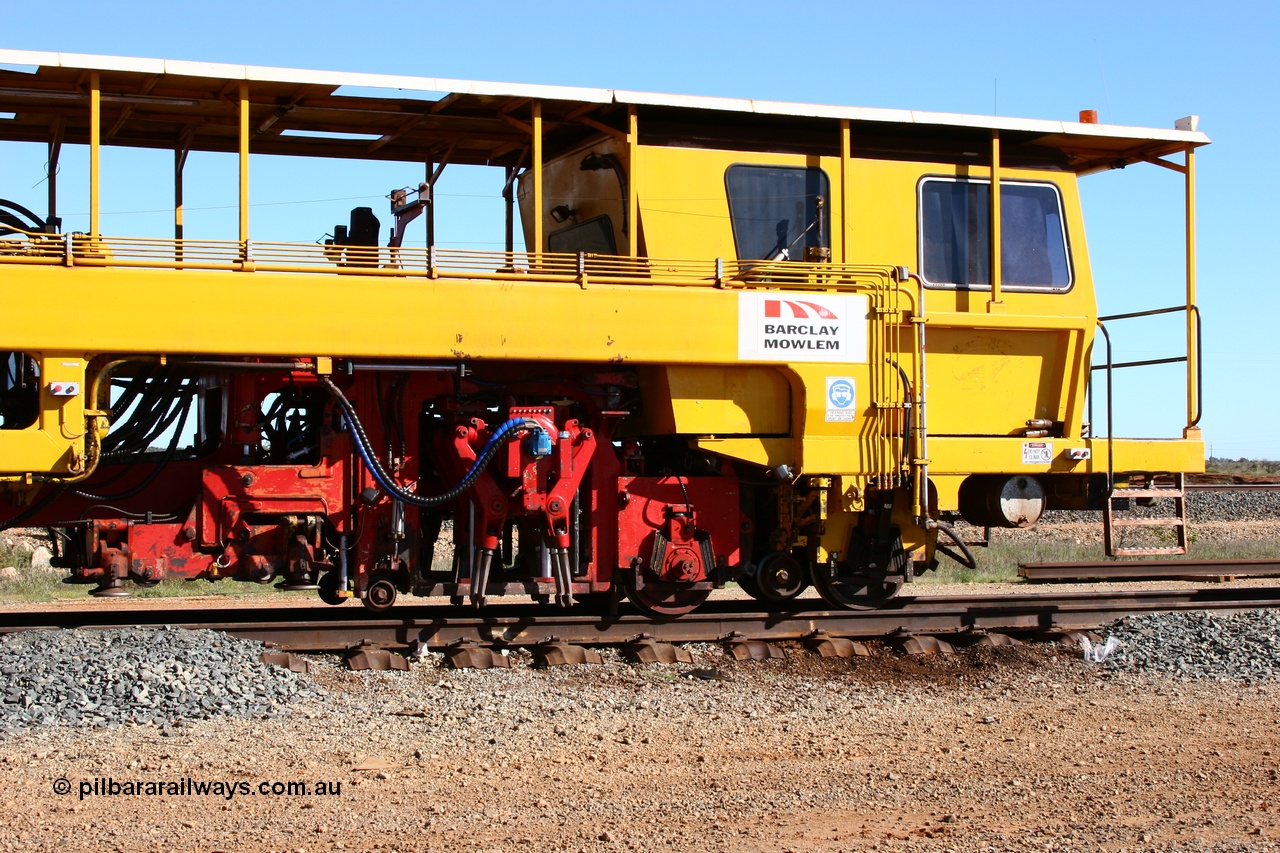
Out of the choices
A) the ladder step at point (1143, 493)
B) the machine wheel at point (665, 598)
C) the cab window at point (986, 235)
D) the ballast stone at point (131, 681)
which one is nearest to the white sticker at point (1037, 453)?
the ladder step at point (1143, 493)

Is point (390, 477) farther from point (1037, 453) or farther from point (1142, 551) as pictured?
point (1142, 551)

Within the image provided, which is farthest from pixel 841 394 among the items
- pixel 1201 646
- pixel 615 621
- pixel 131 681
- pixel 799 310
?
pixel 131 681

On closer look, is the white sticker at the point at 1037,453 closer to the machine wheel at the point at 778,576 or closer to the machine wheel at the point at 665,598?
the machine wheel at the point at 778,576

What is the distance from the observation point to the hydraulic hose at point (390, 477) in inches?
335

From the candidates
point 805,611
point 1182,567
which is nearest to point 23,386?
point 805,611

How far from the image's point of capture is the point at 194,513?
859 cm

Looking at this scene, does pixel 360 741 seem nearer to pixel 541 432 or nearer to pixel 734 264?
pixel 541 432

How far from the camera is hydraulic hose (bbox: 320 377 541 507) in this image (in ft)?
27.9

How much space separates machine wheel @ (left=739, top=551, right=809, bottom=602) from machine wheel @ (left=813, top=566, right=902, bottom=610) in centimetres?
15

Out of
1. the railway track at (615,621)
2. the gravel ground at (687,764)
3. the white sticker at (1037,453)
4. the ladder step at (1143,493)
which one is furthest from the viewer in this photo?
the ladder step at (1143,493)

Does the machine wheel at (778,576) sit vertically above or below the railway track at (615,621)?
above

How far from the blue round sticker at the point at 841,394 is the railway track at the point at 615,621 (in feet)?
5.09

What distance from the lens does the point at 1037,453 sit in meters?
9.93

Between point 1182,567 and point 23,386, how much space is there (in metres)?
12.3
